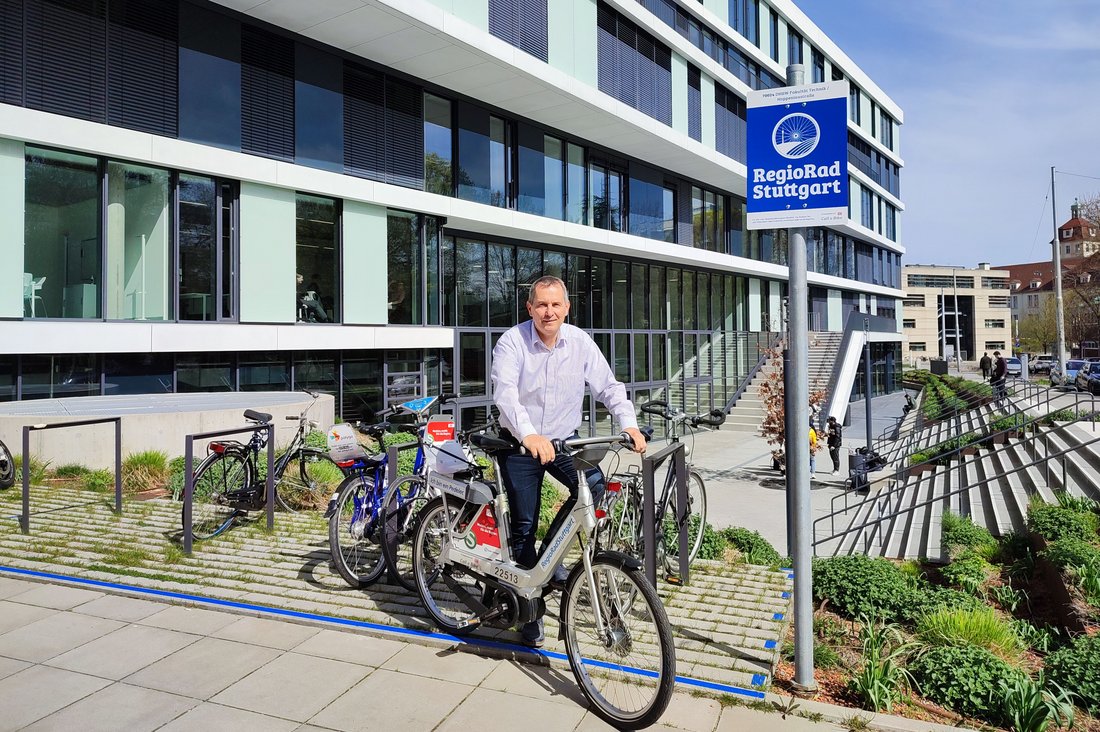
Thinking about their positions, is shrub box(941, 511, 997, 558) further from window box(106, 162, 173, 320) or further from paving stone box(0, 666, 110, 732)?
window box(106, 162, 173, 320)

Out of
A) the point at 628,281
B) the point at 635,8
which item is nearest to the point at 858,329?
the point at 628,281

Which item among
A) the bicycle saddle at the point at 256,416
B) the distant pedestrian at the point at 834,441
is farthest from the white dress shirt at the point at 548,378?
the distant pedestrian at the point at 834,441

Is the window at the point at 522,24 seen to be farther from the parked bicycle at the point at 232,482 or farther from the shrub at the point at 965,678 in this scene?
the shrub at the point at 965,678

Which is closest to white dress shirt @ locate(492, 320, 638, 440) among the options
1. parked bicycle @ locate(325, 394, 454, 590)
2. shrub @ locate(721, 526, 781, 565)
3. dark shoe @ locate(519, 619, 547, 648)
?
dark shoe @ locate(519, 619, 547, 648)

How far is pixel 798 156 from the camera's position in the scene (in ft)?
13.5

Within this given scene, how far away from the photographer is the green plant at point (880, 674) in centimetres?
374

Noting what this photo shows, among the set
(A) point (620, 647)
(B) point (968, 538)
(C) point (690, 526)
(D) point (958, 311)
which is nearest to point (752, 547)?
(C) point (690, 526)

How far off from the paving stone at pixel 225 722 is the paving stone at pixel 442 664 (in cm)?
75

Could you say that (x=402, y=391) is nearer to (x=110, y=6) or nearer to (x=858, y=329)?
(x=110, y=6)

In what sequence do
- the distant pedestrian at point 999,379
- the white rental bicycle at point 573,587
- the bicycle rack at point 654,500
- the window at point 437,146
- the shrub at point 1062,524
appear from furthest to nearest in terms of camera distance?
the distant pedestrian at point 999,379, the window at point 437,146, the shrub at point 1062,524, the bicycle rack at point 654,500, the white rental bicycle at point 573,587

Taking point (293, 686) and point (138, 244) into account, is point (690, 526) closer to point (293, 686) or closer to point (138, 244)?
point (293, 686)

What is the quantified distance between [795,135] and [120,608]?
5.36 m

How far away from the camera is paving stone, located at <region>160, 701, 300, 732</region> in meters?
3.55

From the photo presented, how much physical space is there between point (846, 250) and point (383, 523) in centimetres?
4065
